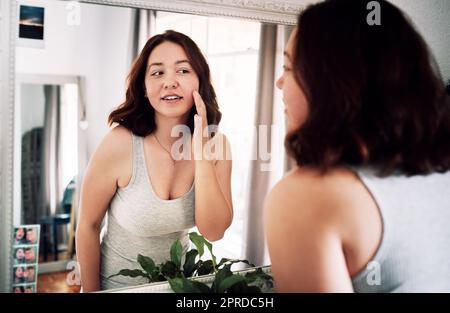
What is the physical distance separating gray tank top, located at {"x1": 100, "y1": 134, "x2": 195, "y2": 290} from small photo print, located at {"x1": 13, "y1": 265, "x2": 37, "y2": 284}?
176 millimetres

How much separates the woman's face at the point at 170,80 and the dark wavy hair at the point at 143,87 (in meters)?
0.01

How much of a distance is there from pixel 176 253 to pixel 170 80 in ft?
1.58

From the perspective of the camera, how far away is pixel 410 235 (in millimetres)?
753

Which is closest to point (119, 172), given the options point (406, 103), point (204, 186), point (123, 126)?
point (123, 126)

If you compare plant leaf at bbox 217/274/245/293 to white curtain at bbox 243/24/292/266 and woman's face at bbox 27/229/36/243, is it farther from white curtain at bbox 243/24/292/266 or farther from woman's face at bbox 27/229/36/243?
woman's face at bbox 27/229/36/243

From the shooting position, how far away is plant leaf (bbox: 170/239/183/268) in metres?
1.15

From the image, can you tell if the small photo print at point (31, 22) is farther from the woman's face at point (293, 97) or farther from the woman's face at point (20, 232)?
the woman's face at point (293, 97)

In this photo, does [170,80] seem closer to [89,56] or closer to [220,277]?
[89,56]

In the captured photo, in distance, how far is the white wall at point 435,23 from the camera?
1.63 m

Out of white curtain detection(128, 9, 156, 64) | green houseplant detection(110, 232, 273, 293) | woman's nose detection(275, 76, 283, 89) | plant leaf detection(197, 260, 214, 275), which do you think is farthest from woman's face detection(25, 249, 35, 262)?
woman's nose detection(275, 76, 283, 89)

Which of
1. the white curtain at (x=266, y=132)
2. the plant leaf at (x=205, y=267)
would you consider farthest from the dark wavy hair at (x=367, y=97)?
the plant leaf at (x=205, y=267)
